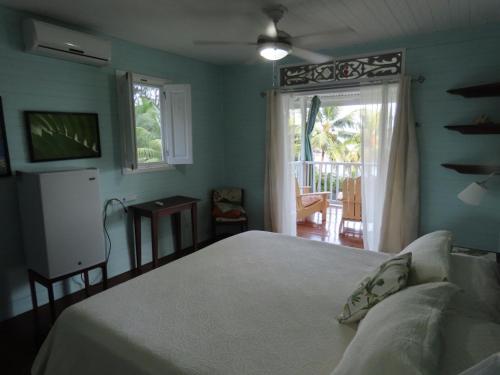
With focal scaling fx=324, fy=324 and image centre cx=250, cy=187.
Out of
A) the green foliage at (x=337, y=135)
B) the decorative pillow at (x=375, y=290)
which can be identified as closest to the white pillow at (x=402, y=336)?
the decorative pillow at (x=375, y=290)

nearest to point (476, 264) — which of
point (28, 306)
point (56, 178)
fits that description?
point (56, 178)

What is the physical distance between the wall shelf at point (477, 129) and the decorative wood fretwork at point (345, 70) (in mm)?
836

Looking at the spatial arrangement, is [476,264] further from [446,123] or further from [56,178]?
[56,178]

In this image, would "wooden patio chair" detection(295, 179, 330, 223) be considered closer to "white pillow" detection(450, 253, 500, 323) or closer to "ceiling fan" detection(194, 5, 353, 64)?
"ceiling fan" detection(194, 5, 353, 64)

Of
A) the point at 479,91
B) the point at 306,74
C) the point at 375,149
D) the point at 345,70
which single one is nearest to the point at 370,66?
the point at 345,70

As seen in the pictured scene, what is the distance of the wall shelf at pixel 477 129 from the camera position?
2898mm

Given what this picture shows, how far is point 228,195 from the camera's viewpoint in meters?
4.70

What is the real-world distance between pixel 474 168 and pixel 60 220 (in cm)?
371

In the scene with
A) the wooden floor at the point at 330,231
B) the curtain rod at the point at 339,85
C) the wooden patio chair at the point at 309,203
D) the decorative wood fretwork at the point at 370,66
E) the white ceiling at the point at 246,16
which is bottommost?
the wooden floor at the point at 330,231

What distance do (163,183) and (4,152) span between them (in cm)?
169

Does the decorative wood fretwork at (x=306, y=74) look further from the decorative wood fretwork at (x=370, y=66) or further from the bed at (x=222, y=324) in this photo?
the bed at (x=222, y=324)

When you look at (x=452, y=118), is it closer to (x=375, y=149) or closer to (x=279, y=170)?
(x=375, y=149)

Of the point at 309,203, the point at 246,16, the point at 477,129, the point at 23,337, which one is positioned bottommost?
the point at 23,337

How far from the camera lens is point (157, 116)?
3934mm
